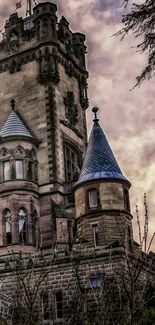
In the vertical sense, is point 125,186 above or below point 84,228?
above

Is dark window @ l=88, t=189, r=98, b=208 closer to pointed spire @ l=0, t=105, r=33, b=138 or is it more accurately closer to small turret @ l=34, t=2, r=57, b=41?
pointed spire @ l=0, t=105, r=33, b=138

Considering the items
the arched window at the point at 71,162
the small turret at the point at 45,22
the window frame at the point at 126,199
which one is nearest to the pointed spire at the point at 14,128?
the arched window at the point at 71,162

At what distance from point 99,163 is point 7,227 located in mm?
7717

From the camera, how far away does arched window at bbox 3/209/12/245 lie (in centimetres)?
4003

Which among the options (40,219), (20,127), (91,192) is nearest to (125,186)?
(91,192)

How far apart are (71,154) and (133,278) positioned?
33.3m

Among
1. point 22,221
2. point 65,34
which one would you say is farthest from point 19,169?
point 65,34

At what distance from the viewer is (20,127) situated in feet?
143

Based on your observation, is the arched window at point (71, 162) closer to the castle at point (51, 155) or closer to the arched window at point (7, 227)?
the castle at point (51, 155)

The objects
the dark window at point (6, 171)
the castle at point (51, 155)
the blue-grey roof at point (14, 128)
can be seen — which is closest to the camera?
the castle at point (51, 155)

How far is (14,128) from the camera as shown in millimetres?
43375

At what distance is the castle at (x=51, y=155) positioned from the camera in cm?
3859

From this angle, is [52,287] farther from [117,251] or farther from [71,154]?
[71,154]

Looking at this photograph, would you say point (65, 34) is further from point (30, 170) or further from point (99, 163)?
point (99, 163)
